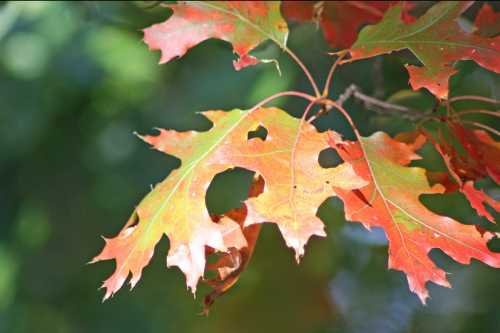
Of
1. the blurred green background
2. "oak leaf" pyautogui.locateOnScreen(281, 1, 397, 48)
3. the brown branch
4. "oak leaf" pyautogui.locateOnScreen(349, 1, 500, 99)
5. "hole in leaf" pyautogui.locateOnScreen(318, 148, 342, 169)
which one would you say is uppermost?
"oak leaf" pyautogui.locateOnScreen(349, 1, 500, 99)

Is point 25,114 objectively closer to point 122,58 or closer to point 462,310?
point 122,58

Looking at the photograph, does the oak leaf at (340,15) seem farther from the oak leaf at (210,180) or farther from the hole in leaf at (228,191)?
the hole in leaf at (228,191)

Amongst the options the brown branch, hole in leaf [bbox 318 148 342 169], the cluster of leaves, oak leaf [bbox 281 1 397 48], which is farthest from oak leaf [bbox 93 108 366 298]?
hole in leaf [bbox 318 148 342 169]

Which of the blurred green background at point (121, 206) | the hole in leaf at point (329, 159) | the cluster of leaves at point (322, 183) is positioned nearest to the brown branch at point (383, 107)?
the cluster of leaves at point (322, 183)

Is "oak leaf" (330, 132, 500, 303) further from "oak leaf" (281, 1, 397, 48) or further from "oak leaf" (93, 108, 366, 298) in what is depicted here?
"oak leaf" (281, 1, 397, 48)

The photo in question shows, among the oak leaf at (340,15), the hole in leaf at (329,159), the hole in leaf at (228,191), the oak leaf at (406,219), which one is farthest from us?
the hole in leaf at (228,191)

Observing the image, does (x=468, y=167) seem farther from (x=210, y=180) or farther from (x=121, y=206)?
(x=121, y=206)
